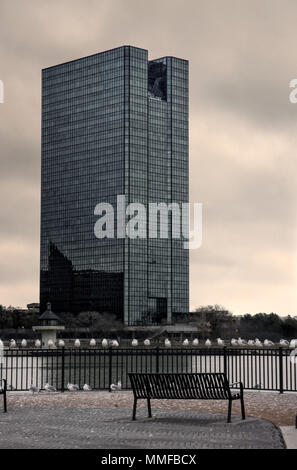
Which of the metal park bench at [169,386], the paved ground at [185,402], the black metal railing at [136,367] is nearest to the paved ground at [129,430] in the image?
the metal park bench at [169,386]

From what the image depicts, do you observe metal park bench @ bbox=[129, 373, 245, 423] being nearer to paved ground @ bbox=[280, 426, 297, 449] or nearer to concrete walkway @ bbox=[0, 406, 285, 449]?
concrete walkway @ bbox=[0, 406, 285, 449]

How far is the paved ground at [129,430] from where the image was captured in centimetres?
1583

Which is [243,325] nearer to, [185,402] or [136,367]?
[136,367]

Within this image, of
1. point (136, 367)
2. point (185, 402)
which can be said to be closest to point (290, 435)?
point (185, 402)

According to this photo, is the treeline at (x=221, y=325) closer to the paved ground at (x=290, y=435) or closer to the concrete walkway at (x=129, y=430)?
the concrete walkway at (x=129, y=430)

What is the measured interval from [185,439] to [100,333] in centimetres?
15857

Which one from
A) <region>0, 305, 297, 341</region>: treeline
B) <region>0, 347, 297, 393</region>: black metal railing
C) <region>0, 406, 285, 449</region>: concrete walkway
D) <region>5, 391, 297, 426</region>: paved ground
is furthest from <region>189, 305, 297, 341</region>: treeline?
<region>0, 406, 285, 449</region>: concrete walkway

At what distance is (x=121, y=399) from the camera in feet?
85.7

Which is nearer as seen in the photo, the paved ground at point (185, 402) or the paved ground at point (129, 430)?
the paved ground at point (129, 430)

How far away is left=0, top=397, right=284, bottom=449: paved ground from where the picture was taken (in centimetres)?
1583
